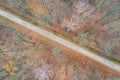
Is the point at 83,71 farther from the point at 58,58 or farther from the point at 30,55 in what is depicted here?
the point at 30,55

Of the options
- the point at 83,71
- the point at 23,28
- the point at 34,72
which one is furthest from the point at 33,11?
the point at 83,71

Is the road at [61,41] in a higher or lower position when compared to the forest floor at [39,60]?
higher

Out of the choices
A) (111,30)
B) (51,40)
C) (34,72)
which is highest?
(111,30)

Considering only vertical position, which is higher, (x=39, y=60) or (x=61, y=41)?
(x=61, y=41)

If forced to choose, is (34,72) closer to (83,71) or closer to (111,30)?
(83,71)

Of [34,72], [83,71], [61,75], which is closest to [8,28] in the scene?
[34,72]

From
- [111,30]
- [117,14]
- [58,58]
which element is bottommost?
[58,58]

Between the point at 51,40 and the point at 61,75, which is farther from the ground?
the point at 51,40

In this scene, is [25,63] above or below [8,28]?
below

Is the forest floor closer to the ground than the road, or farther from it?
closer to the ground
